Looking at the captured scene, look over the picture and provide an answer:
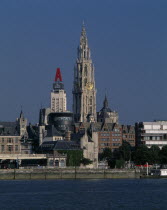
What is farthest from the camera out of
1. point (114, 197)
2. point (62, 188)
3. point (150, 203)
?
point (62, 188)

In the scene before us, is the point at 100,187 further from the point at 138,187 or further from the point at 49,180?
the point at 49,180

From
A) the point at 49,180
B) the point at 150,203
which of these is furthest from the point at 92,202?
the point at 49,180

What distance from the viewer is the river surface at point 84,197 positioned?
4678 inches

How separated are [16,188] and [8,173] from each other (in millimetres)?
41017

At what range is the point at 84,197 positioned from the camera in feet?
436

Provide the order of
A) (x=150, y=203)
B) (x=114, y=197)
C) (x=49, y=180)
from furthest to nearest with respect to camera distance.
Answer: (x=49, y=180), (x=114, y=197), (x=150, y=203)

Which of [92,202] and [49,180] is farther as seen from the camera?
[49,180]

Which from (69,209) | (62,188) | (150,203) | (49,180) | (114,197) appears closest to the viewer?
(69,209)

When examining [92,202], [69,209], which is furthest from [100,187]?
[69,209]

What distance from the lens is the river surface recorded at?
119 meters

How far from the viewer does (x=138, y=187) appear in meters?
159

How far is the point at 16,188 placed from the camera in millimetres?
156750

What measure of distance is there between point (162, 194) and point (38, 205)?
2663 centimetres

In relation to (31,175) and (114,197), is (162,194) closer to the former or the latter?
(114,197)
